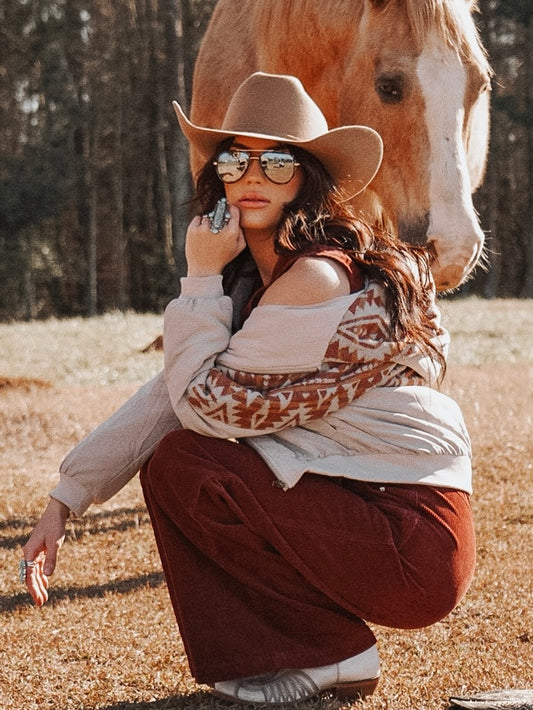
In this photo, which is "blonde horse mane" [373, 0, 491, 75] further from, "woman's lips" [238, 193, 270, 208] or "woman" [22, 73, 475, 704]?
"woman's lips" [238, 193, 270, 208]

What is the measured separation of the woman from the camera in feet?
6.70

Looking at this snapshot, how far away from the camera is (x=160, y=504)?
6.97 feet

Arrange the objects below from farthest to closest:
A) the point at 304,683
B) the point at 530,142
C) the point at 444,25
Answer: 1. the point at 530,142
2. the point at 444,25
3. the point at 304,683

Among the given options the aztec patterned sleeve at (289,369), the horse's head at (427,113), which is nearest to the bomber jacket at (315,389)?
the aztec patterned sleeve at (289,369)

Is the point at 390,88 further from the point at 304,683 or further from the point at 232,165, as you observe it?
the point at 304,683

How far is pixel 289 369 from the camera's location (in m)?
2.03

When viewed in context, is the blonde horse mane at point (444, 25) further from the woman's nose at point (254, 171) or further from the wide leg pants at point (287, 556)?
the wide leg pants at point (287, 556)

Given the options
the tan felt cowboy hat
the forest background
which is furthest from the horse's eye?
the forest background

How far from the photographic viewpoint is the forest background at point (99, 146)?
1742cm

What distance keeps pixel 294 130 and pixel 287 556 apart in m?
1.00

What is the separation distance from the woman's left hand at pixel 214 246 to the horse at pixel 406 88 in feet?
3.93

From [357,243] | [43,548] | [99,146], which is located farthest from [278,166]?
[99,146]

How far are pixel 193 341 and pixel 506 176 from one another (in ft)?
79.9

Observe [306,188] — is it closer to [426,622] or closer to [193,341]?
[193,341]
